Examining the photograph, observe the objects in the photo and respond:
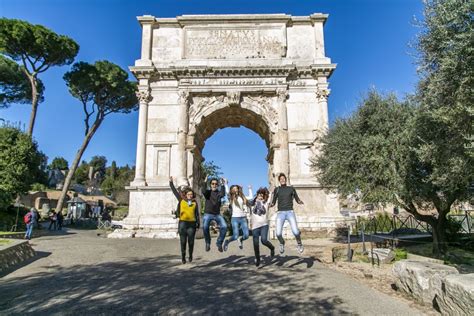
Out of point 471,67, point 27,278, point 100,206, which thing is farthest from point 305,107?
point 100,206

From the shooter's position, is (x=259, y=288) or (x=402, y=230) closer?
(x=259, y=288)

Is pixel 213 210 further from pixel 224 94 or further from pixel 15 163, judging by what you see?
pixel 15 163

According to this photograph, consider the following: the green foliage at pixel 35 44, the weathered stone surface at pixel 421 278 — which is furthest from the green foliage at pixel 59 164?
the weathered stone surface at pixel 421 278

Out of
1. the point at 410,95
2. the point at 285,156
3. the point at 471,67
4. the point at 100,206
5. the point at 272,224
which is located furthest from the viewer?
the point at 100,206

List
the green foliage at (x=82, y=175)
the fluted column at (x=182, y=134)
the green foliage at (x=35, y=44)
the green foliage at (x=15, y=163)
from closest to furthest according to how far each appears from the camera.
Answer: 1. the green foliage at (x=15, y=163)
2. the fluted column at (x=182, y=134)
3. the green foliage at (x=35, y=44)
4. the green foliage at (x=82, y=175)

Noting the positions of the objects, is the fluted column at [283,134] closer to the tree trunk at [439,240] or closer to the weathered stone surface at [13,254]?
the tree trunk at [439,240]

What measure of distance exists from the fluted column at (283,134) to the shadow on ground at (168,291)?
9277 millimetres

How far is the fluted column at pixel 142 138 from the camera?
1584 cm

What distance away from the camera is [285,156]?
52.5 ft

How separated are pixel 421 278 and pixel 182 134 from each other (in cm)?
1329

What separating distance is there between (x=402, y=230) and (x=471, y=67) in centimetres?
1305

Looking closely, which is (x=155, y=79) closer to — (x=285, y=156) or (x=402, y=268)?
(x=285, y=156)

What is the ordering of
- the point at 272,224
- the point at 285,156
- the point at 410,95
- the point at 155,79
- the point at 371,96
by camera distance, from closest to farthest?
the point at 410,95, the point at 371,96, the point at 272,224, the point at 285,156, the point at 155,79

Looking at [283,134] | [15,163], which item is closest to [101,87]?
[15,163]
